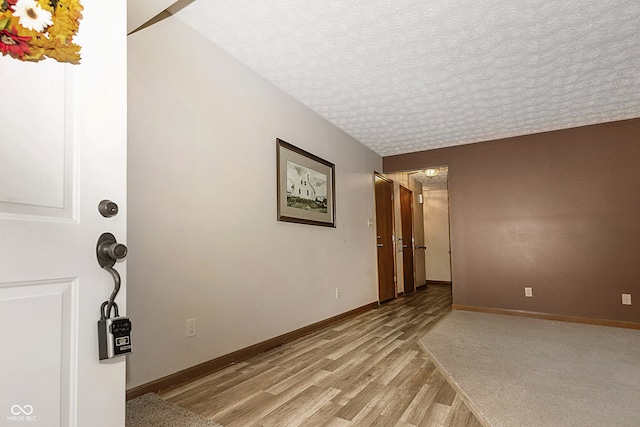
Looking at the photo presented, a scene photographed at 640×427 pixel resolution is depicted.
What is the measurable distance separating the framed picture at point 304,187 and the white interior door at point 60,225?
2.13 m

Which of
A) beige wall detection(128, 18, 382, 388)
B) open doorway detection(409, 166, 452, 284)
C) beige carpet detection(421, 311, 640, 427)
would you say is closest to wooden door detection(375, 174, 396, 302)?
beige carpet detection(421, 311, 640, 427)

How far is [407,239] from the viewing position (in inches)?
257

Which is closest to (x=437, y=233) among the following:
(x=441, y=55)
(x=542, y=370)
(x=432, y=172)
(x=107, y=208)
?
(x=432, y=172)

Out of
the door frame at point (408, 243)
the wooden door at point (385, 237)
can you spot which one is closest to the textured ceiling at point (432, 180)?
the door frame at point (408, 243)

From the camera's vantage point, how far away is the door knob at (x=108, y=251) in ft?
3.10

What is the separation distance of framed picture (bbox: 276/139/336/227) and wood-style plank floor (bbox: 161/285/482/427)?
4.16 ft

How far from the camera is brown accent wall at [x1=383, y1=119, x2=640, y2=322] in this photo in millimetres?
4035

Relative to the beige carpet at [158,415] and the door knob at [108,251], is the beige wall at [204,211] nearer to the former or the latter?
the beige carpet at [158,415]

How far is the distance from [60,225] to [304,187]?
2.69 metres

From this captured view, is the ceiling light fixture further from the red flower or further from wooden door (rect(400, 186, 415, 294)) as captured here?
the red flower

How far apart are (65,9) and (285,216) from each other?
237 centimetres

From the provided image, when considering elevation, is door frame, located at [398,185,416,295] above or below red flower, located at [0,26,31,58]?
below

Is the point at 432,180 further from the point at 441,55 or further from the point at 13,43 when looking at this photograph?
the point at 13,43

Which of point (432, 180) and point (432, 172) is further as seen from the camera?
point (432, 180)
